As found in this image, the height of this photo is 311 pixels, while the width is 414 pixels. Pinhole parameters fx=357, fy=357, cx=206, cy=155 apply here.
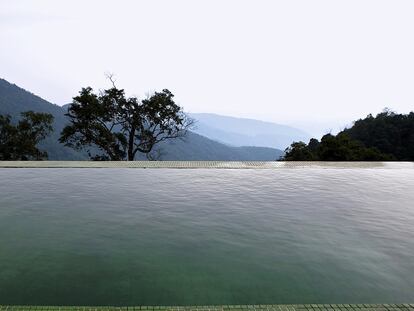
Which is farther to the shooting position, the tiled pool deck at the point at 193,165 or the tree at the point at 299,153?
the tree at the point at 299,153

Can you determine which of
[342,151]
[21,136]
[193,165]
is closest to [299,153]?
[342,151]

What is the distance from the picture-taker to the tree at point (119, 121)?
16.3 meters

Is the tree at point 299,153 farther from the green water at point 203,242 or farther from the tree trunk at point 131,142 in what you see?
the green water at point 203,242

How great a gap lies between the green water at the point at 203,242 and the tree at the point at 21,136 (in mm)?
12075

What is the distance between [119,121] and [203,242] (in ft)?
46.6

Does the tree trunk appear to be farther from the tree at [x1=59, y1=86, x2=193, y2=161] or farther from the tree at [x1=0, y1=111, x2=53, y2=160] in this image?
the tree at [x1=0, y1=111, x2=53, y2=160]

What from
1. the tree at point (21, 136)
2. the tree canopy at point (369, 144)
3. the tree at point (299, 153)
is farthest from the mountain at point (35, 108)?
the tree at point (299, 153)

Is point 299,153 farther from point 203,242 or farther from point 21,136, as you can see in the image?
point 203,242

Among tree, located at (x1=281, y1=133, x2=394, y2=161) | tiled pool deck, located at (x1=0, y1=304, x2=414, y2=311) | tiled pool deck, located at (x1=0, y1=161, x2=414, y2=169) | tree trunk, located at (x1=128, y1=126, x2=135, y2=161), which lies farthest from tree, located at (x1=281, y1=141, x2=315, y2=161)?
tiled pool deck, located at (x1=0, y1=304, x2=414, y2=311)

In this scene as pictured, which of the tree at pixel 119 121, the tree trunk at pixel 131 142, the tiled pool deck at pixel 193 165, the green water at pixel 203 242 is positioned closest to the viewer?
the green water at pixel 203 242

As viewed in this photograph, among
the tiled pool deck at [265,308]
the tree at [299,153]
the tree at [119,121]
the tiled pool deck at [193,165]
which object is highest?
the tree at [119,121]

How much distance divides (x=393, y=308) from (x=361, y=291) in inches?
16.9

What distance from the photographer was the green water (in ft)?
9.79

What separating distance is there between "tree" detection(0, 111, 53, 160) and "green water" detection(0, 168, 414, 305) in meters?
12.1
